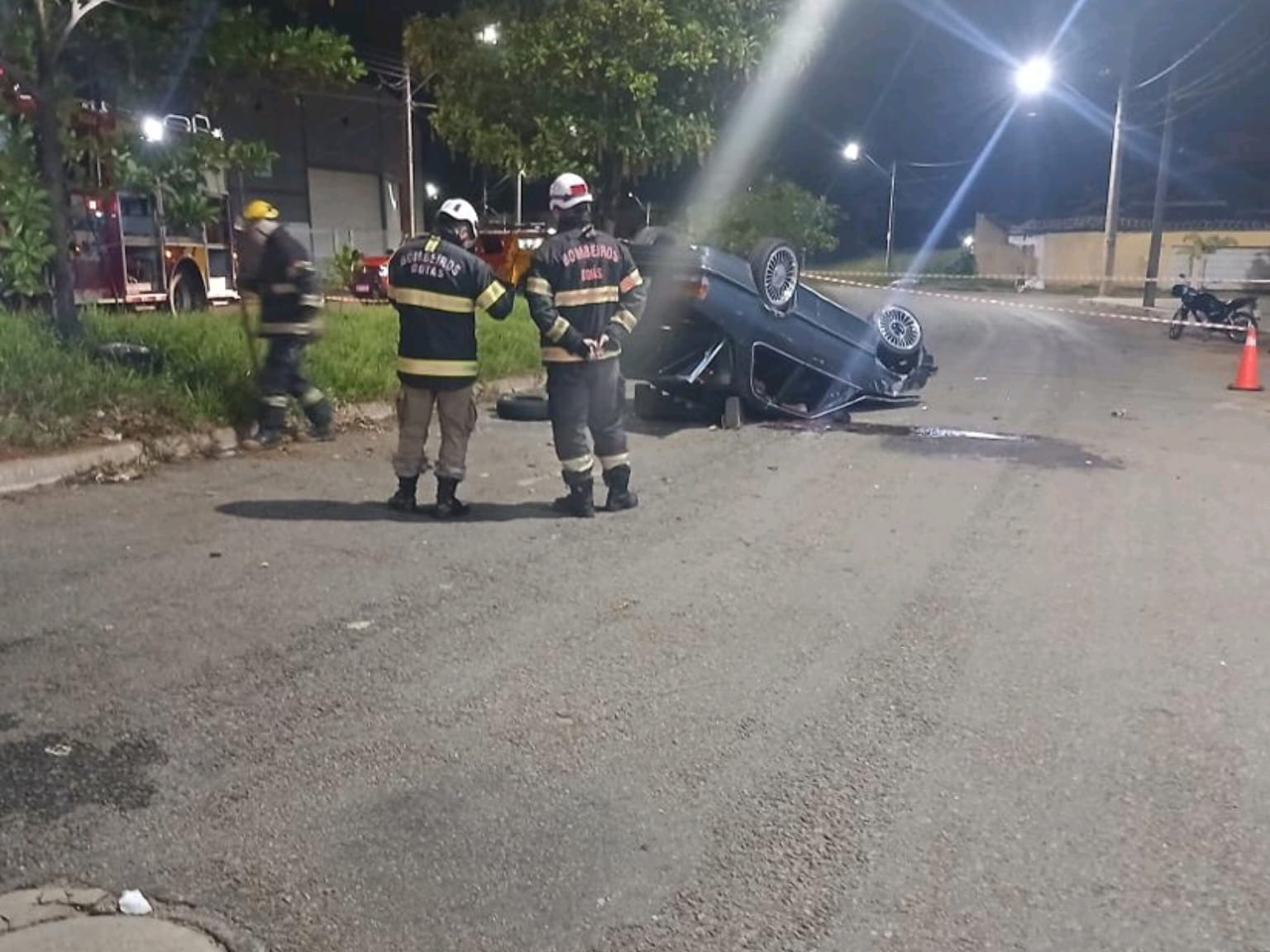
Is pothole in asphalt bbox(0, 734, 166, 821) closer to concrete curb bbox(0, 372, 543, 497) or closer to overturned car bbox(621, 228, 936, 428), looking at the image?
concrete curb bbox(0, 372, 543, 497)

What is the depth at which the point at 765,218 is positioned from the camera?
67.2 feet

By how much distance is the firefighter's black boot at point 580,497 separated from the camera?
6.62 m

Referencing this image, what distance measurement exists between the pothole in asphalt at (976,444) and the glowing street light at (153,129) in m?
5.43

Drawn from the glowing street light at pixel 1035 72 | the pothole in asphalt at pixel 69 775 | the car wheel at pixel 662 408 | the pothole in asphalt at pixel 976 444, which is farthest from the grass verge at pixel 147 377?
the glowing street light at pixel 1035 72

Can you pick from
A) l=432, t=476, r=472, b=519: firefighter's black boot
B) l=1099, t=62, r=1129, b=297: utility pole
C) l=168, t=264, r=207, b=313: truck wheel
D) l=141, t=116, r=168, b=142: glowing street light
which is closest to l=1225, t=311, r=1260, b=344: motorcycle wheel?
l=1099, t=62, r=1129, b=297: utility pole

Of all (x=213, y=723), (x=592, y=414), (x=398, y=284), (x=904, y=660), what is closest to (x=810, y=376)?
(x=592, y=414)

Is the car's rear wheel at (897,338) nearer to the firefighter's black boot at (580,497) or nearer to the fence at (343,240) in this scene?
the firefighter's black boot at (580,497)

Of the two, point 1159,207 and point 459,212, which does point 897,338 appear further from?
point 1159,207

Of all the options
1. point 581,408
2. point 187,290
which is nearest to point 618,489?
point 581,408

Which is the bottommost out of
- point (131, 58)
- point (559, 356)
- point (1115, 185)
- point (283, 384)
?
point (283, 384)

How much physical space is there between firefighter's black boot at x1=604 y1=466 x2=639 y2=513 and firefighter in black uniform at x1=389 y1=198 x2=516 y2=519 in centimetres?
85

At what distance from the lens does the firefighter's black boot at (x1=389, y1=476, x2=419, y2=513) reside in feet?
21.5

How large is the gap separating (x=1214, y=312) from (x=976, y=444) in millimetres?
14911

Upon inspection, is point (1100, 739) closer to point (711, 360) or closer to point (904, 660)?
point (904, 660)
